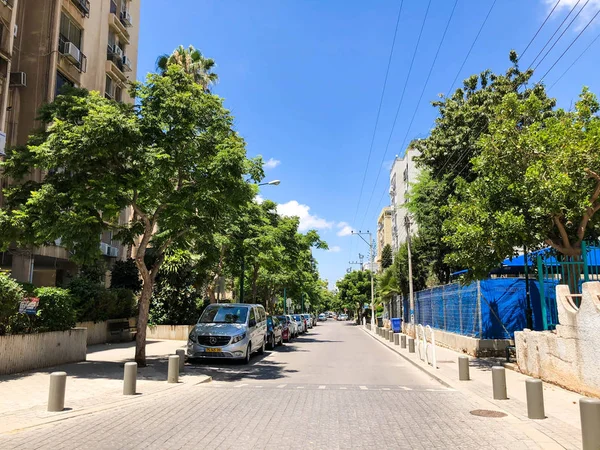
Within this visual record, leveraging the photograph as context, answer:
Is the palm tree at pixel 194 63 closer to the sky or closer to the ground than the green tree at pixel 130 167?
closer to the sky

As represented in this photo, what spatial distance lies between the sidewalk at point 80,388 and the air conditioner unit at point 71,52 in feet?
51.9

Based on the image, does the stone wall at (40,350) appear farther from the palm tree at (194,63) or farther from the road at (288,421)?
the palm tree at (194,63)

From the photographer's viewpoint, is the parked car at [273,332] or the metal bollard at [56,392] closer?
the metal bollard at [56,392]

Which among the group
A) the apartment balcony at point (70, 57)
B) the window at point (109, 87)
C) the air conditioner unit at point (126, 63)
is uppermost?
the air conditioner unit at point (126, 63)

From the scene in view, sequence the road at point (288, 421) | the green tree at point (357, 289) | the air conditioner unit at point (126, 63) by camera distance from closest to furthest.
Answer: the road at point (288, 421)
the air conditioner unit at point (126, 63)
the green tree at point (357, 289)

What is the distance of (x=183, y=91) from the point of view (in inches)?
531

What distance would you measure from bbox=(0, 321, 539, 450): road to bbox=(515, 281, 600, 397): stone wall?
244cm

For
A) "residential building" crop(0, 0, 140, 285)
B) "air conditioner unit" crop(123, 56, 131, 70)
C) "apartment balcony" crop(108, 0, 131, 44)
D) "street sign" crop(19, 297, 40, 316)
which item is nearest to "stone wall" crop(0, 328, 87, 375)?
"street sign" crop(19, 297, 40, 316)

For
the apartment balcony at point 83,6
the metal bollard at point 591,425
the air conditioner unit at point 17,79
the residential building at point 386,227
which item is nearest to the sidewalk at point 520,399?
the metal bollard at point 591,425

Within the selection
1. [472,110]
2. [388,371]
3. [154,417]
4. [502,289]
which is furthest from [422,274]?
[154,417]

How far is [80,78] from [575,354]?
2618 cm

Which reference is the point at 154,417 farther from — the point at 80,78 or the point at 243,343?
the point at 80,78

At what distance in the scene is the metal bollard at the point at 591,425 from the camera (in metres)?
5.54

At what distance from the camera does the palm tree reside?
29906 millimetres
